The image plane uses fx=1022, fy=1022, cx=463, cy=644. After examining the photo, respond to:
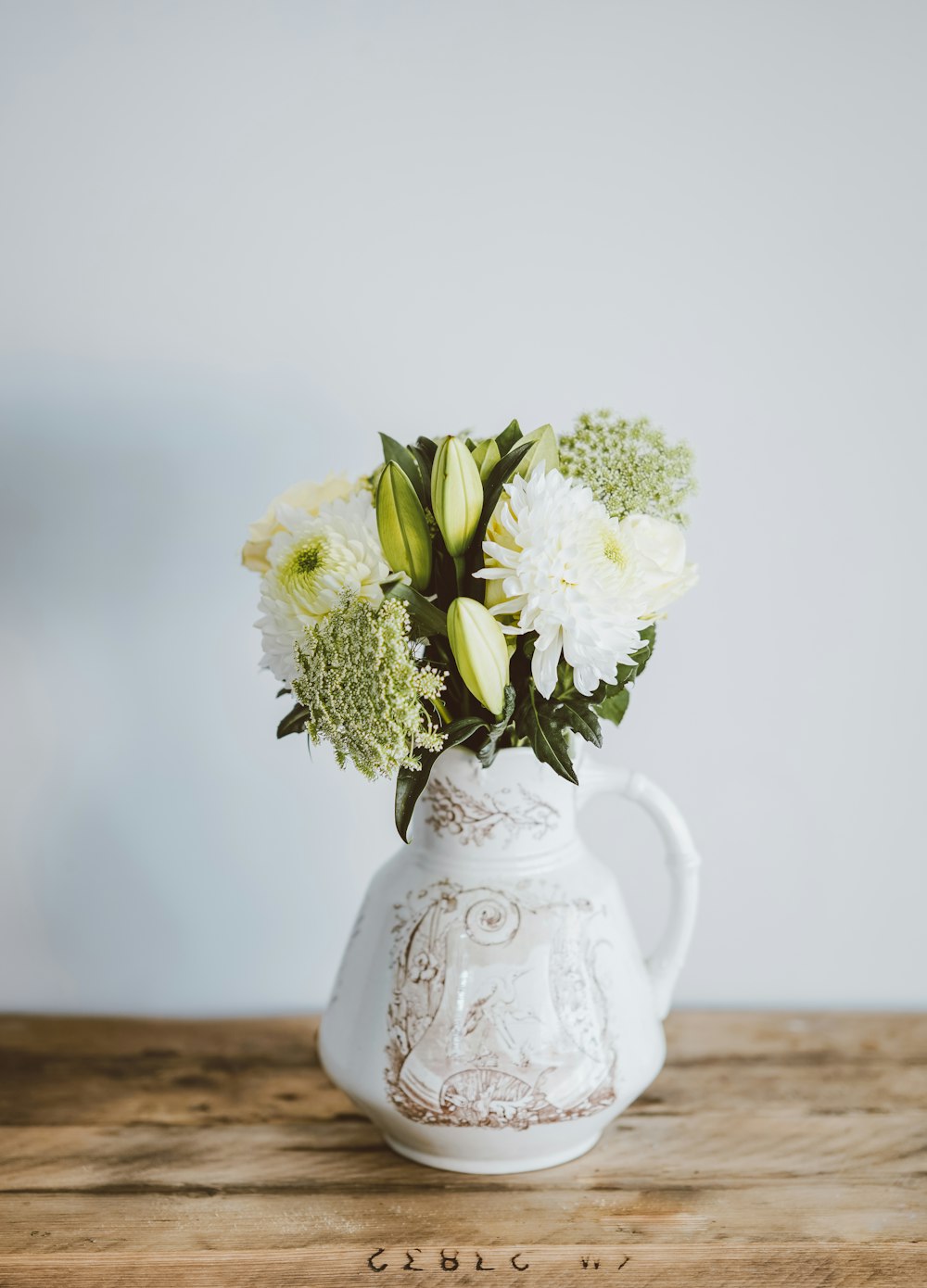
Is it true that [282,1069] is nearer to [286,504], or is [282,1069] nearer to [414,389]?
[286,504]

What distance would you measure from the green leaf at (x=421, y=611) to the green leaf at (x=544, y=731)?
0.24 feet

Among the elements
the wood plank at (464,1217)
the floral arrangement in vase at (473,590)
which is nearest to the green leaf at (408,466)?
the floral arrangement in vase at (473,590)

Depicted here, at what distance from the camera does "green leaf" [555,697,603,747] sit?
0.67 meters

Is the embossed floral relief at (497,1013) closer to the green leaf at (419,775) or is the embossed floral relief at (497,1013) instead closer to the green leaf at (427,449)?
the green leaf at (419,775)

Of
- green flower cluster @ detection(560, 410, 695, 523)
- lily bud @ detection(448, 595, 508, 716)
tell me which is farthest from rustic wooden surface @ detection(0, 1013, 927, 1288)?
green flower cluster @ detection(560, 410, 695, 523)

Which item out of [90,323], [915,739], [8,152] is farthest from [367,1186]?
[8,152]

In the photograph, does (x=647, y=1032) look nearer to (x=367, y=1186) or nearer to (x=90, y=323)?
(x=367, y=1186)

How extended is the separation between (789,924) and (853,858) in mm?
93

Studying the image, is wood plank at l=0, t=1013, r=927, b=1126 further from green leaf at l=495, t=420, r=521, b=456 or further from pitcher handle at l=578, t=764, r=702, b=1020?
green leaf at l=495, t=420, r=521, b=456

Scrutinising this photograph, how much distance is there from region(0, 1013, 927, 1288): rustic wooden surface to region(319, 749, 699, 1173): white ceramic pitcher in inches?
2.2

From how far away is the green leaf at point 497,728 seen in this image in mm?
667

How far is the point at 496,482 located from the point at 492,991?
13.8 inches

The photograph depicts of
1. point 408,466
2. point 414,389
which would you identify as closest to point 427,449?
point 408,466

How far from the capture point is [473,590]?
2.26ft
